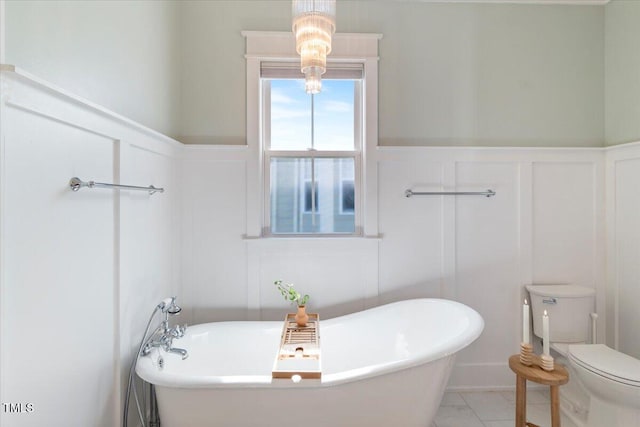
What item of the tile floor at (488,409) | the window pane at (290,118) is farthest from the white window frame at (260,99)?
the tile floor at (488,409)

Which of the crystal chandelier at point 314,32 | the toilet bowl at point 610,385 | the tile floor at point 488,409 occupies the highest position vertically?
the crystal chandelier at point 314,32

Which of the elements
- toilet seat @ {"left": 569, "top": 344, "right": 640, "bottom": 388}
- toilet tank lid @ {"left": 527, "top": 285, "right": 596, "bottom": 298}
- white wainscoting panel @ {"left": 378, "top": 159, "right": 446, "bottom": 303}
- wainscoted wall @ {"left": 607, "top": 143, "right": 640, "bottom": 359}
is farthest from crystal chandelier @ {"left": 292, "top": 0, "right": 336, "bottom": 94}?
wainscoted wall @ {"left": 607, "top": 143, "right": 640, "bottom": 359}

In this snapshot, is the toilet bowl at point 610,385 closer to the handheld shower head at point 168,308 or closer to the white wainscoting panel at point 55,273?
the handheld shower head at point 168,308

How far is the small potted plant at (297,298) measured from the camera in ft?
6.30

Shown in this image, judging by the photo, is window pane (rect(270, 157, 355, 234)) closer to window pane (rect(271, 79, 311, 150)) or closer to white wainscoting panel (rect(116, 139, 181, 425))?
window pane (rect(271, 79, 311, 150))

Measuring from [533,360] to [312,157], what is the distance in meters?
1.76

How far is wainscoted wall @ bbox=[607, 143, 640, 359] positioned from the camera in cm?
205

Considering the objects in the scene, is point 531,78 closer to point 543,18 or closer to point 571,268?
point 543,18

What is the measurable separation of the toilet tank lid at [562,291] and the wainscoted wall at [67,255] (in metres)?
2.43

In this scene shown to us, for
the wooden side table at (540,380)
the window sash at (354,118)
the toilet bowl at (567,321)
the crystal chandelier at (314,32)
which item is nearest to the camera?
the crystal chandelier at (314,32)

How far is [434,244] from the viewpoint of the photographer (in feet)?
7.38

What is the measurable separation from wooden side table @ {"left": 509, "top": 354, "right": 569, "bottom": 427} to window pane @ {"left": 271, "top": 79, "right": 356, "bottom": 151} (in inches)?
65.6

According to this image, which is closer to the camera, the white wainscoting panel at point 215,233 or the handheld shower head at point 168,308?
the handheld shower head at point 168,308

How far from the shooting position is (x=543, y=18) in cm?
225
